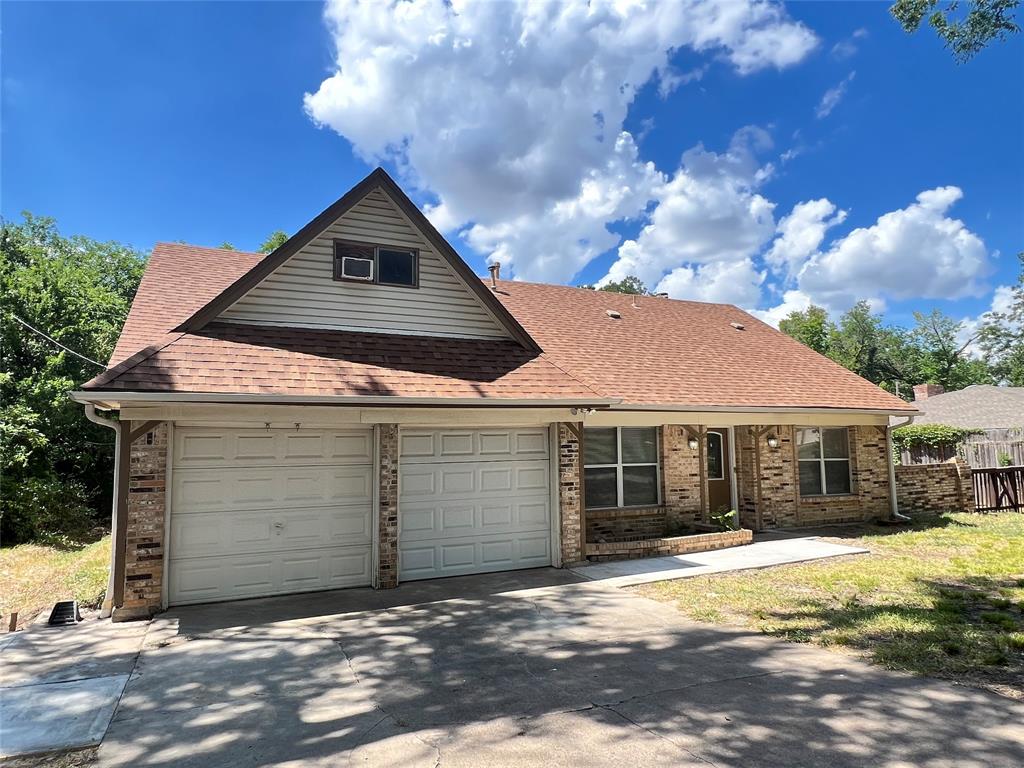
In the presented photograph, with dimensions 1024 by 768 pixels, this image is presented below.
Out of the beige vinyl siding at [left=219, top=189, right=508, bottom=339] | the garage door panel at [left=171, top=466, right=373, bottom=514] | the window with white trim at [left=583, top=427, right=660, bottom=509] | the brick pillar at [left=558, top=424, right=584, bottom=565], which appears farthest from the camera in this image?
the window with white trim at [left=583, top=427, right=660, bottom=509]

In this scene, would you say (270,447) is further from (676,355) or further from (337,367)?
(676,355)

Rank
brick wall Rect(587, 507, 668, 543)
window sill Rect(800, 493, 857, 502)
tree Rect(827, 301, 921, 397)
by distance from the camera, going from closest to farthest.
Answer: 1. brick wall Rect(587, 507, 668, 543)
2. window sill Rect(800, 493, 857, 502)
3. tree Rect(827, 301, 921, 397)

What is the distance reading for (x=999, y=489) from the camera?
16234 millimetres

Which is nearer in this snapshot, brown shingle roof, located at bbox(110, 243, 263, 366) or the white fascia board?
the white fascia board

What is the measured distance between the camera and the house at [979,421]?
1917cm

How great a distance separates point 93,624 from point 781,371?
14591 millimetres

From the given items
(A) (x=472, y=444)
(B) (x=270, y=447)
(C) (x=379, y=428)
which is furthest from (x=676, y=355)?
(B) (x=270, y=447)

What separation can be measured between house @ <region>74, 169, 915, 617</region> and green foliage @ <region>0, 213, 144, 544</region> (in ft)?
22.1

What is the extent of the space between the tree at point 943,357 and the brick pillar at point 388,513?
198 feet

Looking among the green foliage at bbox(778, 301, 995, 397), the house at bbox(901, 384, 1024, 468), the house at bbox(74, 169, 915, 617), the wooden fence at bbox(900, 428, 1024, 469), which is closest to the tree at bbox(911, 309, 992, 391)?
the green foliage at bbox(778, 301, 995, 397)

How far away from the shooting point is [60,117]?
12.0 metres

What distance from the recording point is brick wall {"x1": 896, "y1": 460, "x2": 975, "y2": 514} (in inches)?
596

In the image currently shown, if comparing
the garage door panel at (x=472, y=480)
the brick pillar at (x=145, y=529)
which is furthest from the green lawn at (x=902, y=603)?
the brick pillar at (x=145, y=529)

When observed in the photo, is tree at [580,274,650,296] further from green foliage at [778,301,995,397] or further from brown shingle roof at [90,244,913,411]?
brown shingle roof at [90,244,913,411]
